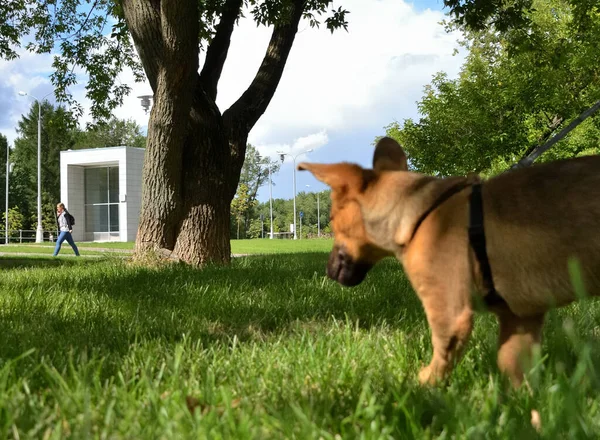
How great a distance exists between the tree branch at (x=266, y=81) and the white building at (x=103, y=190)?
1393 inches

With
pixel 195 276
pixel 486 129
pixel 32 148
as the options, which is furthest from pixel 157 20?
pixel 32 148

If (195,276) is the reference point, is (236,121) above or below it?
above

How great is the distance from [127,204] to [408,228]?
43.6m

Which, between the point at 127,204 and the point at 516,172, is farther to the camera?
the point at 127,204

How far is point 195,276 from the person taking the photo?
6957mm

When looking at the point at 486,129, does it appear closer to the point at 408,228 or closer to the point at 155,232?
the point at 155,232

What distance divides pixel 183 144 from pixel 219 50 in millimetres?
2376

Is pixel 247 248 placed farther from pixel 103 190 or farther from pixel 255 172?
pixel 255 172

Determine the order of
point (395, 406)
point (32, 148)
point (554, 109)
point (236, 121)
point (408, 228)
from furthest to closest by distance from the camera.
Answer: point (32, 148) < point (554, 109) < point (236, 121) < point (408, 228) < point (395, 406)

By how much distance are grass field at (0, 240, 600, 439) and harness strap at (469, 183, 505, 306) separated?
0.38 meters

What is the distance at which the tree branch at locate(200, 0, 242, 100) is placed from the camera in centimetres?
1050

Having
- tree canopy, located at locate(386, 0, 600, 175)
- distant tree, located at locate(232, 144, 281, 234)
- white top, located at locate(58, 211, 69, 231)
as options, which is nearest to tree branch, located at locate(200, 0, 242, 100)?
white top, located at locate(58, 211, 69, 231)

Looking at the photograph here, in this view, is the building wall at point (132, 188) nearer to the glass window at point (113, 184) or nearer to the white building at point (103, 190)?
the white building at point (103, 190)

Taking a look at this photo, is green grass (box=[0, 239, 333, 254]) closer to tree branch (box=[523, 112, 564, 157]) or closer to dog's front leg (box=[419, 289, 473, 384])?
tree branch (box=[523, 112, 564, 157])
